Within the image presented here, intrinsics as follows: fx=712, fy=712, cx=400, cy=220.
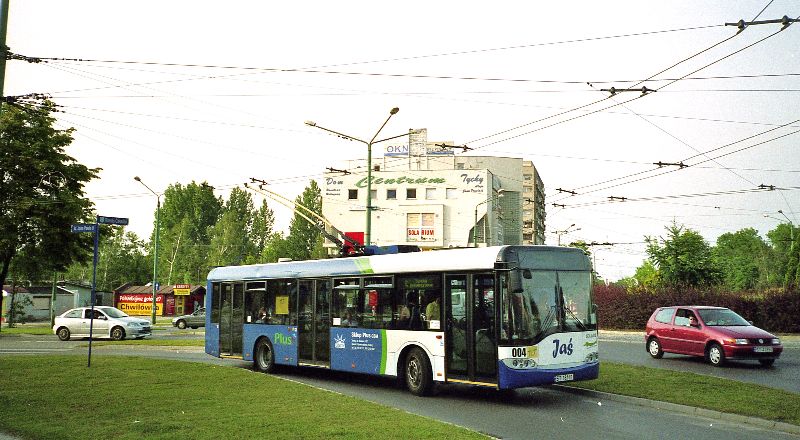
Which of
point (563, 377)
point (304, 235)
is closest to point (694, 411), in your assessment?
point (563, 377)

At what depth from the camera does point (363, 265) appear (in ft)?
53.0

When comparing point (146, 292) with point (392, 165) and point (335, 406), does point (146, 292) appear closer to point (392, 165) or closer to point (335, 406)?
point (392, 165)

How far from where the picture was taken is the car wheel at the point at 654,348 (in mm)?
22125

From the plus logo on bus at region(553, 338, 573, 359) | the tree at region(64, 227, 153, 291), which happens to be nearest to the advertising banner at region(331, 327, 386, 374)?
the plus logo on bus at region(553, 338, 573, 359)

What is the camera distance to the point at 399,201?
3162 inches

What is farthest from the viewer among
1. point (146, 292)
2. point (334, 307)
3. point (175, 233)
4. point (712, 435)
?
point (175, 233)

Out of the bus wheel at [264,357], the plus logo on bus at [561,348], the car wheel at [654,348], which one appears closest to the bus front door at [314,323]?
the bus wheel at [264,357]

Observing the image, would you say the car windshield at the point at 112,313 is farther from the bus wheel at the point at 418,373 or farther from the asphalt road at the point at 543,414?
the bus wheel at the point at 418,373

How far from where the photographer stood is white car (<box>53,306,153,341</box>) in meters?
33.5

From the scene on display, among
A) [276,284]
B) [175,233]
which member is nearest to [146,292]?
[175,233]

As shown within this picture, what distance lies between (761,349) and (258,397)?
1410 cm

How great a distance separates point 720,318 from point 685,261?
2224cm

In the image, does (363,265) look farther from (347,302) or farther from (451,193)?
(451,193)

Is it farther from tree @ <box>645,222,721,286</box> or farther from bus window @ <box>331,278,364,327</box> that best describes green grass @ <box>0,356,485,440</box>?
tree @ <box>645,222,721,286</box>
